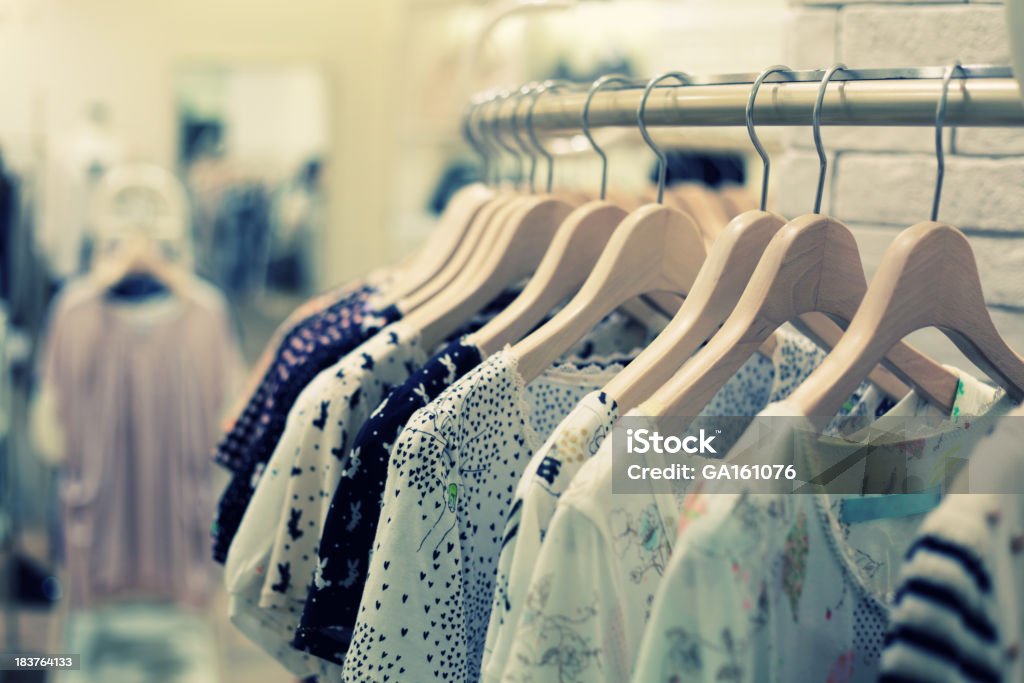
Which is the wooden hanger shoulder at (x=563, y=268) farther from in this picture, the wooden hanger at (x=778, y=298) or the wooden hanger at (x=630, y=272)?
the wooden hanger at (x=778, y=298)

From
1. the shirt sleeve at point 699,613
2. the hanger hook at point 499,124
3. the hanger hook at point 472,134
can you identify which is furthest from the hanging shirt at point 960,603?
the hanger hook at point 472,134

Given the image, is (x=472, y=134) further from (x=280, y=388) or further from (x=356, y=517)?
(x=356, y=517)

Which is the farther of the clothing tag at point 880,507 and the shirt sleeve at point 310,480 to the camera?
the shirt sleeve at point 310,480

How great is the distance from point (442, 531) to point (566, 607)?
0.53ft

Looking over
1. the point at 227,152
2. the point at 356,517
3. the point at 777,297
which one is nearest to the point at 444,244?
the point at 356,517

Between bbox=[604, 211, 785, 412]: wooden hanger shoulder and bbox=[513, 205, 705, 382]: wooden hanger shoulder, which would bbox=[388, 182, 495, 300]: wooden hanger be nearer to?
bbox=[513, 205, 705, 382]: wooden hanger shoulder

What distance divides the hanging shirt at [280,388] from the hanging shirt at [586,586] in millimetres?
410

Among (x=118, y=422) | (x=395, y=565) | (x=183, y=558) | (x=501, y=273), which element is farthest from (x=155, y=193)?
(x=395, y=565)

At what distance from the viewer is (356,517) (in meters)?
0.83

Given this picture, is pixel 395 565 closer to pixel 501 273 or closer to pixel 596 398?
pixel 596 398

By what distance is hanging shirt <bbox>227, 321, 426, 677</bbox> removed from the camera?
916 mm

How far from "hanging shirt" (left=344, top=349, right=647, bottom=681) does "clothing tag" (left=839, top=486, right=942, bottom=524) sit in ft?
0.84

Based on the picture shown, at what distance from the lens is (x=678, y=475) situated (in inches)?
30.6

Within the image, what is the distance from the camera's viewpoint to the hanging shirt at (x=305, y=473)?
0.92m
